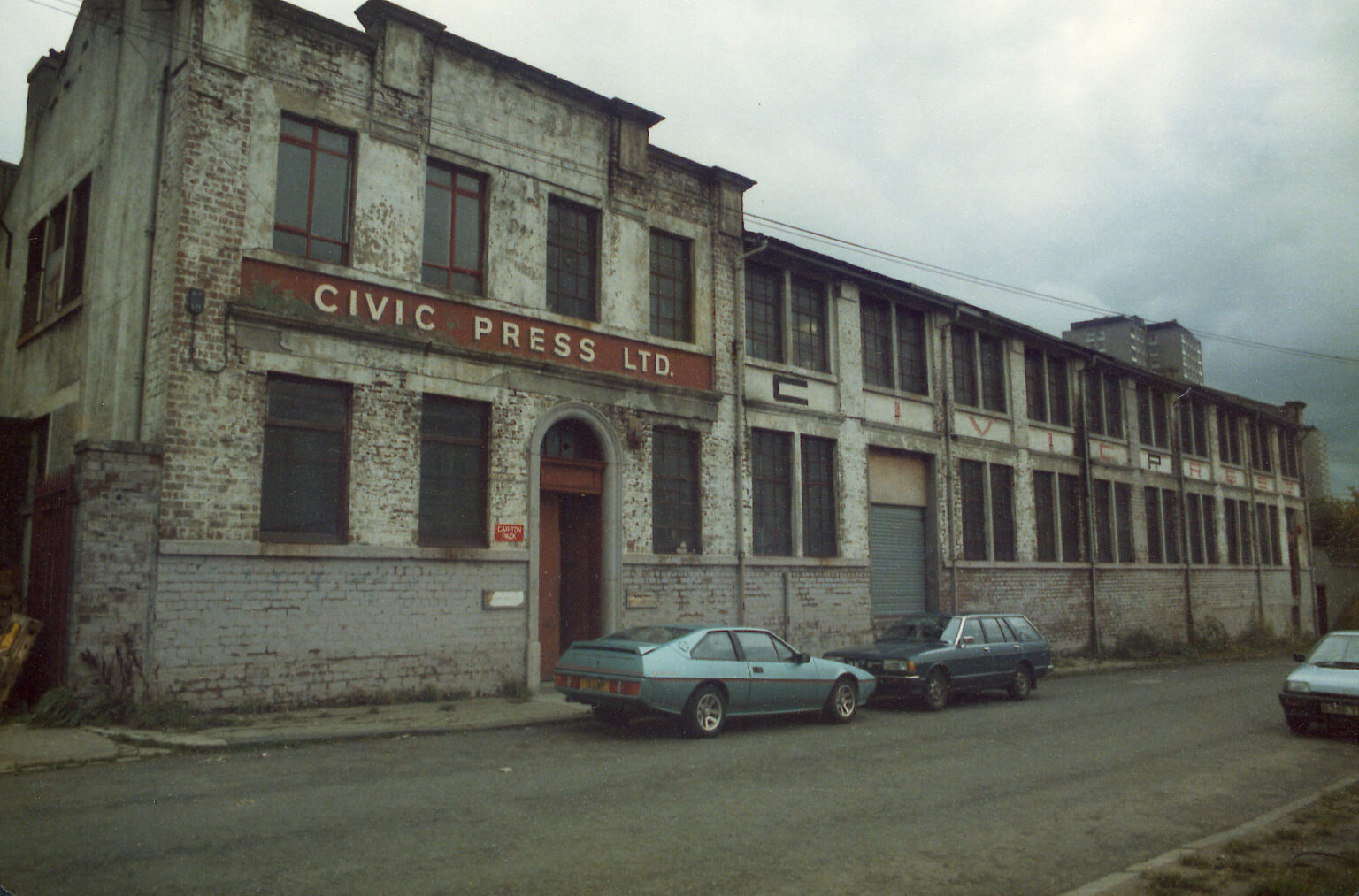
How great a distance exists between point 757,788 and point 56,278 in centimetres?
1386

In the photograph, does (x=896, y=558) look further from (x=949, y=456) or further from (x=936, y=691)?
(x=936, y=691)

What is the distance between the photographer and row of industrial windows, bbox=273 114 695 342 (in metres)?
13.4

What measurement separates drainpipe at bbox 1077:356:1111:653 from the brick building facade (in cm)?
637

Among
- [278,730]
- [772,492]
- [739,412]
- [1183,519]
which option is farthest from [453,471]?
[1183,519]

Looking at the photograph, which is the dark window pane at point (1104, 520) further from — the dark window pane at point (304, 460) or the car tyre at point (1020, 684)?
the dark window pane at point (304, 460)

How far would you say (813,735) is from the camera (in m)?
11.7

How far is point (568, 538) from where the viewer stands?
16.4 meters

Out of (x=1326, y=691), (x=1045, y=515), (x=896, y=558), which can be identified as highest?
(x=1045, y=515)

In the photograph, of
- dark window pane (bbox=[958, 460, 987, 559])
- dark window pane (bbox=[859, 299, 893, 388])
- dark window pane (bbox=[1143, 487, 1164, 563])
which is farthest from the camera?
dark window pane (bbox=[1143, 487, 1164, 563])

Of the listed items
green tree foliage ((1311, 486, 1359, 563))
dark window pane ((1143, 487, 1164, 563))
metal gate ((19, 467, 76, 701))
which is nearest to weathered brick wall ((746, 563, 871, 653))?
metal gate ((19, 467, 76, 701))

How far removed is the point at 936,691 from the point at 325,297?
1038cm

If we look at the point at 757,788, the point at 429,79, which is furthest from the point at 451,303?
the point at 757,788

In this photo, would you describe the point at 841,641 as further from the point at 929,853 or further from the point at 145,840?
the point at 145,840

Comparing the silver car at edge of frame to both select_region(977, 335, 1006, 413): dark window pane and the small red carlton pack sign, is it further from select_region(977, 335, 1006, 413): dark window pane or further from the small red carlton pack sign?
select_region(977, 335, 1006, 413): dark window pane
